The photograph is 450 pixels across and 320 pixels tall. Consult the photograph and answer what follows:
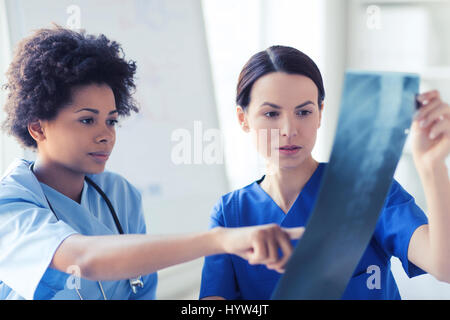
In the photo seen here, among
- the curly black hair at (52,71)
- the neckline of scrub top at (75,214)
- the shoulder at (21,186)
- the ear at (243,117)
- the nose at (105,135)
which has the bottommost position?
the neckline of scrub top at (75,214)

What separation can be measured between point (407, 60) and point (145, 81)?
577 millimetres

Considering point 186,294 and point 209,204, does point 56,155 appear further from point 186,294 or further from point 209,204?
point 209,204

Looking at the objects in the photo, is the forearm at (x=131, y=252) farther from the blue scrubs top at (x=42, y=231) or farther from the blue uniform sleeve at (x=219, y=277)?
the blue uniform sleeve at (x=219, y=277)

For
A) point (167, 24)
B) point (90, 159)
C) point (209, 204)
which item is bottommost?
point (209, 204)

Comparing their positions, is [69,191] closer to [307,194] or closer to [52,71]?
[52,71]

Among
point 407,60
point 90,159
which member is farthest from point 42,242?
point 407,60

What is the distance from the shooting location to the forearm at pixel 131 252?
40 cm

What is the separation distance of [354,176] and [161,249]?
0.56ft

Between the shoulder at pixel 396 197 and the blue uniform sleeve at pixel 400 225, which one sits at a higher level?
the shoulder at pixel 396 197

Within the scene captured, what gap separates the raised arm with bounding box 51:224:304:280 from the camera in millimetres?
371

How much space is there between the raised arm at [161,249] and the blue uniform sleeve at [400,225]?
0.70ft

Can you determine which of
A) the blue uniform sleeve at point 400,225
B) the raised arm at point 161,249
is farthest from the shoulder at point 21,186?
the blue uniform sleeve at point 400,225

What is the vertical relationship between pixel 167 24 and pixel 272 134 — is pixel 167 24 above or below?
above

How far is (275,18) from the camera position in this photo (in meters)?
0.87
